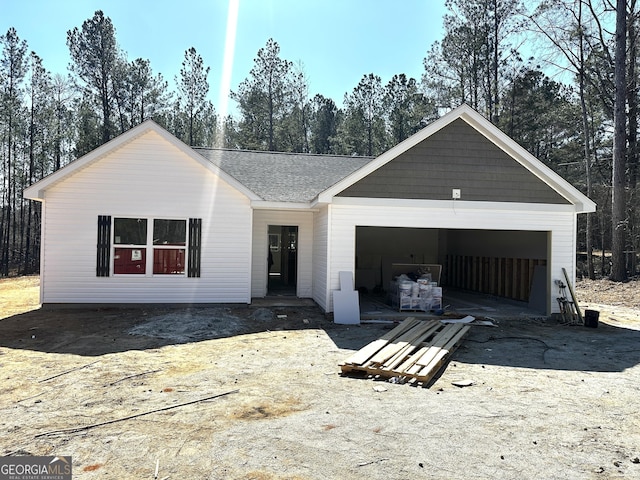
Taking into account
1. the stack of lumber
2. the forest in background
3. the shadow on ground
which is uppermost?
the forest in background

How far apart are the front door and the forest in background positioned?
13.2m

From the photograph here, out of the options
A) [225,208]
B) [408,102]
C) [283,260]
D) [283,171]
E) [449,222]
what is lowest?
[283,260]

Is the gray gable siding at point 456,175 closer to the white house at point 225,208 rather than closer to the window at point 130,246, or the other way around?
the white house at point 225,208

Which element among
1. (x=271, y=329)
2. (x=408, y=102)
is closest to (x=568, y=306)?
(x=271, y=329)

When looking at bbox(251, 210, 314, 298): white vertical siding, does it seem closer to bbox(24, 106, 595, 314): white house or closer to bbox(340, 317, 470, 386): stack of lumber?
bbox(24, 106, 595, 314): white house

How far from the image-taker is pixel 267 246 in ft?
43.9

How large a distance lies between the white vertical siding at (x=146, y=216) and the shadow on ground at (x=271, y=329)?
1.72 feet

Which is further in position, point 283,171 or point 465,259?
point 465,259

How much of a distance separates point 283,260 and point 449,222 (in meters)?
7.16

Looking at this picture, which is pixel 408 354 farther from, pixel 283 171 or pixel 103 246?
pixel 283 171

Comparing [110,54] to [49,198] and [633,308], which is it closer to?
[49,198]

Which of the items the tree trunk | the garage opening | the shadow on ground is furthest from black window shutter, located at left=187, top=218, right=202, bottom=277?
the tree trunk

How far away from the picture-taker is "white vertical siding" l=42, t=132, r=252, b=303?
11.0 metres
